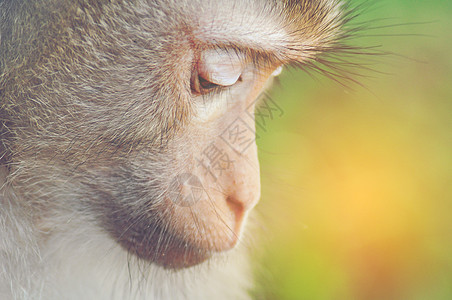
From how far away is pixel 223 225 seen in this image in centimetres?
138

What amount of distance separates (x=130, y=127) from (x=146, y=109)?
0.05 metres

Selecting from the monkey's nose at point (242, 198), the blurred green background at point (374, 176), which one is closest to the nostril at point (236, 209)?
the monkey's nose at point (242, 198)

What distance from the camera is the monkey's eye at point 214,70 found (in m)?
1.22

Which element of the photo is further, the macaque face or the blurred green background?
the blurred green background

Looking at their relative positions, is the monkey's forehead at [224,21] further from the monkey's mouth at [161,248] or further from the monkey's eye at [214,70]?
the monkey's mouth at [161,248]

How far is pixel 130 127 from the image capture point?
122 cm

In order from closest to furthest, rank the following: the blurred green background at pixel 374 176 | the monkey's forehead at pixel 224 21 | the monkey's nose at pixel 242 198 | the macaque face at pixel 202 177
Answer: the monkey's forehead at pixel 224 21, the macaque face at pixel 202 177, the monkey's nose at pixel 242 198, the blurred green background at pixel 374 176

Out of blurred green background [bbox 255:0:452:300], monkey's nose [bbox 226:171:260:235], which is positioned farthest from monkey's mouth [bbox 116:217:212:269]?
blurred green background [bbox 255:0:452:300]

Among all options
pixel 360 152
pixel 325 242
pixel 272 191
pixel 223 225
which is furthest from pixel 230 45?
pixel 325 242

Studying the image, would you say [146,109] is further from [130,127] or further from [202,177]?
[202,177]

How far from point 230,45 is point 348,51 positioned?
447 millimetres

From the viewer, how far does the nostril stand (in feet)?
4.53

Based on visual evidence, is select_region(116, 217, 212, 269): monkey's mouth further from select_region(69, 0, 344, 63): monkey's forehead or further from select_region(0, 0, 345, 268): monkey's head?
select_region(69, 0, 344, 63): monkey's forehead

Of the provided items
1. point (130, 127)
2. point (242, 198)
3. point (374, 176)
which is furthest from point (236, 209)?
point (374, 176)
